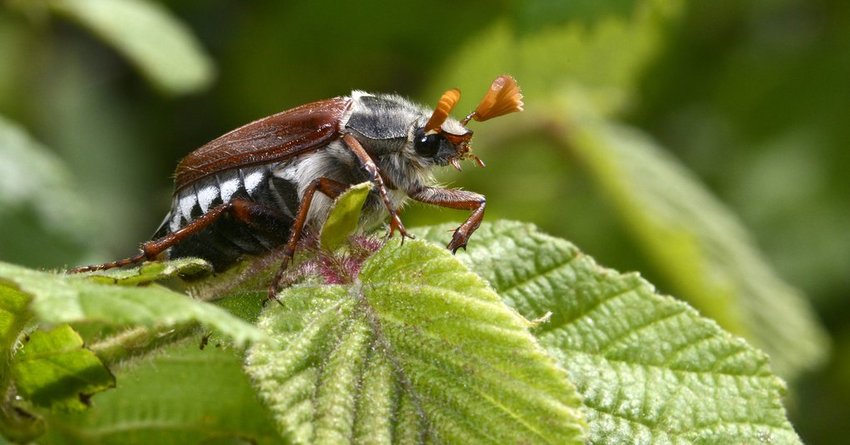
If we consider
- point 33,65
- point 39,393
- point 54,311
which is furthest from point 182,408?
point 33,65

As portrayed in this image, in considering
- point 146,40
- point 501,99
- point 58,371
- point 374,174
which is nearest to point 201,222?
point 374,174

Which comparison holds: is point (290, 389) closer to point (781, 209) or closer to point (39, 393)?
point (39, 393)

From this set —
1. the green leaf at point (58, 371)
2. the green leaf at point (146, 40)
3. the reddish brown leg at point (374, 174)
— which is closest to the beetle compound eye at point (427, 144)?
the reddish brown leg at point (374, 174)

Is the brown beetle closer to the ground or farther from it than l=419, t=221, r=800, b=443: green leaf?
farther from it

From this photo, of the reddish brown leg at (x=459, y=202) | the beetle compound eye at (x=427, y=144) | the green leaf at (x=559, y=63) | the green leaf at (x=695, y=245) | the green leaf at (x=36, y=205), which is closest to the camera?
the reddish brown leg at (x=459, y=202)

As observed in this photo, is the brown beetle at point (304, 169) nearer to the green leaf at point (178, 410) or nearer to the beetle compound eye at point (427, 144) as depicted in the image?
the beetle compound eye at point (427, 144)

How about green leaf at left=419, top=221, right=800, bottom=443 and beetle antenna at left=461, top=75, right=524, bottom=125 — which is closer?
green leaf at left=419, top=221, right=800, bottom=443

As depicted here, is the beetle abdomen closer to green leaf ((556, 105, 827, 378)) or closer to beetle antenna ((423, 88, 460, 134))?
beetle antenna ((423, 88, 460, 134))

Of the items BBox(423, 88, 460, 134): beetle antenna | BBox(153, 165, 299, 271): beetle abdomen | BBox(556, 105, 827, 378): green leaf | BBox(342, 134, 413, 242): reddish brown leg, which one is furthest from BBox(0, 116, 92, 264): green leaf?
BBox(556, 105, 827, 378): green leaf
